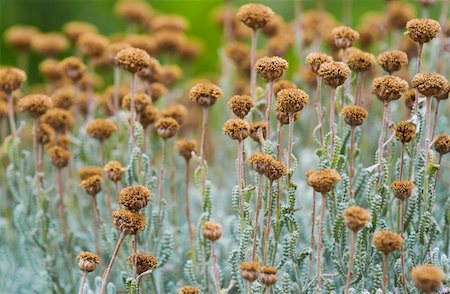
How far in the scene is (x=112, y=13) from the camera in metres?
3.46

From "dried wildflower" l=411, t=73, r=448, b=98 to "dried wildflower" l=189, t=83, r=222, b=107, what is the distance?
341 millimetres

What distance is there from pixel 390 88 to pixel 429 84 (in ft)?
0.20

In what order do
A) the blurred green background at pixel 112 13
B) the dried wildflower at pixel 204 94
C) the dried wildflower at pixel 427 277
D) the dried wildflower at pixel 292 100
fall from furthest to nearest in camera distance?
the blurred green background at pixel 112 13 < the dried wildflower at pixel 204 94 < the dried wildflower at pixel 292 100 < the dried wildflower at pixel 427 277

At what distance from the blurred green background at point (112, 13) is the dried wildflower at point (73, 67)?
1668mm

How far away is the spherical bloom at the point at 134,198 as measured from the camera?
1.14m

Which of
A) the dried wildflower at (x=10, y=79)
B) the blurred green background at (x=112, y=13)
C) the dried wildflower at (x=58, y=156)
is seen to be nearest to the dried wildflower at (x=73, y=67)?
the dried wildflower at (x=10, y=79)

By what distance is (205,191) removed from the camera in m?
1.31

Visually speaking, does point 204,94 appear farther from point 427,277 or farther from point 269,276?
point 427,277

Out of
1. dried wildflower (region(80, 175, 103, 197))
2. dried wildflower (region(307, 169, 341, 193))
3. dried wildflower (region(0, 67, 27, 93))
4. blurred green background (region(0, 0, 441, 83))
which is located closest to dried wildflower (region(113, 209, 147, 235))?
dried wildflower (region(80, 175, 103, 197))

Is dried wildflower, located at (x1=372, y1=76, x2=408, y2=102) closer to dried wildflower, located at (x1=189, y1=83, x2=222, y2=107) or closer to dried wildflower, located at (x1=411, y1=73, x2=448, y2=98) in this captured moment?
dried wildflower, located at (x1=411, y1=73, x2=448, y2=98)

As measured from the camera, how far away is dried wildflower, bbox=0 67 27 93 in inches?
57.7

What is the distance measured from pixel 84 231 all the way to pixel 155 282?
0.29 m

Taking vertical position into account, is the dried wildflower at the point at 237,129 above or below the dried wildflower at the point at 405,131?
below

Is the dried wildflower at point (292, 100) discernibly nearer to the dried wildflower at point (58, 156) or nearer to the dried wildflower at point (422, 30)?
the dried wildflower at point (422, 30)
